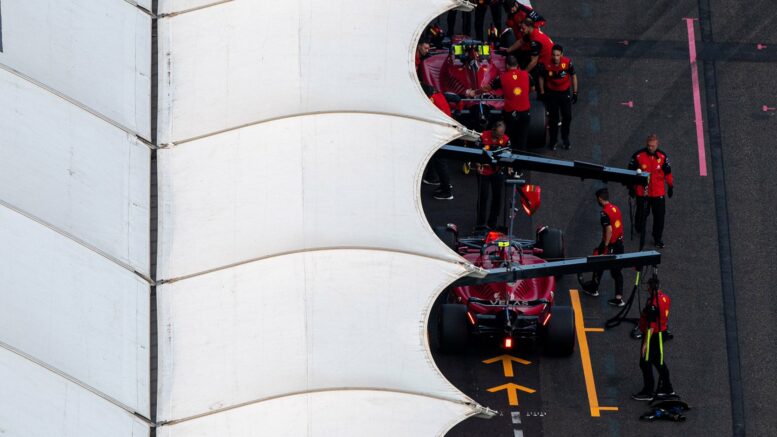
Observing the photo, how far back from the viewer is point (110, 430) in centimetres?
2370

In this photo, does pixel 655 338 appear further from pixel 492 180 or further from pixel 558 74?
pixel 558 74

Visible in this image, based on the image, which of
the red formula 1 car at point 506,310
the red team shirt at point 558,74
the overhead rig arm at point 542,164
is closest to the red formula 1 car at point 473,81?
the red team shirt at point 558,74

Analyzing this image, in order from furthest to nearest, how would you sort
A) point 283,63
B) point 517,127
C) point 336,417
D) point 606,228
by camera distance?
point 517,127 < point 606,228 < point 283,63 < point 336,417

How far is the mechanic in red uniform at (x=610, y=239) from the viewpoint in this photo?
3027 cm

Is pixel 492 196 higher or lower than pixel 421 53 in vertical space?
lower

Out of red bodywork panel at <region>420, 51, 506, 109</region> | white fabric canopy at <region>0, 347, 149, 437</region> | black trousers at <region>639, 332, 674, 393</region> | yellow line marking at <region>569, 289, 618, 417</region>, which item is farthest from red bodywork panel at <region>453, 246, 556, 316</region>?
white fabric canopy at <region>0, 347, 149, 437</region>

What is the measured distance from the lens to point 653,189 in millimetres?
31500

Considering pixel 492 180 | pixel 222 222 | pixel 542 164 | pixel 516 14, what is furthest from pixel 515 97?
pixel 222 222

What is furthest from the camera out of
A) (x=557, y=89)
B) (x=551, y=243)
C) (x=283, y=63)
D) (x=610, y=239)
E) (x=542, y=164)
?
(x=557, y=89)

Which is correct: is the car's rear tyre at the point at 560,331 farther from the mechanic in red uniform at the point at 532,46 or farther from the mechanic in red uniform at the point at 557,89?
the mechanic in red uniform at the point at 532,46

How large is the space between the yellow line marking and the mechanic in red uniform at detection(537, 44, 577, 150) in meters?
4.06

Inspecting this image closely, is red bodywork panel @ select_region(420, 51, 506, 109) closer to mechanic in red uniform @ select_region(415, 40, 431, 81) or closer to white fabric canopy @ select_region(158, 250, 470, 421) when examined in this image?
mechanic in red uniform @ select_region(415, 40, 431, 81)

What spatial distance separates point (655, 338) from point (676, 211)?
5.14 meters

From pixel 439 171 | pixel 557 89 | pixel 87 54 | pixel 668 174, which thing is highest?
pixel 557 89
